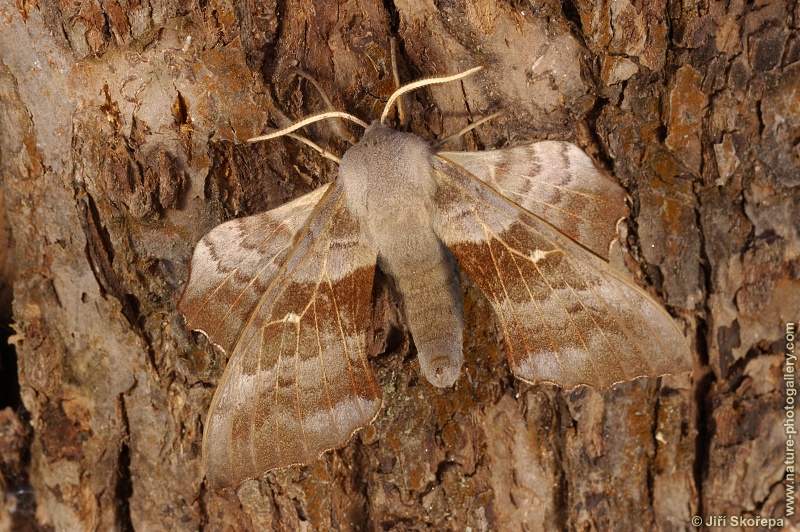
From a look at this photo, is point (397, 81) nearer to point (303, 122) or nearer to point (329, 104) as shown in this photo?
Result: point (329, 104)

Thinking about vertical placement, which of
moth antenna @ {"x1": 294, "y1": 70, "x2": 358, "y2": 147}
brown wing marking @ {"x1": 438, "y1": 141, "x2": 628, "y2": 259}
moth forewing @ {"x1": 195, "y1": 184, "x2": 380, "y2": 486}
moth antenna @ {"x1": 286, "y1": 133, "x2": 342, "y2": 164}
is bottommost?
moth forewing @ {"x1": 195, "y1": 184, "x2": 380, "y2": 486}

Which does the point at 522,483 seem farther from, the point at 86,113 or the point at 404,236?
the point at 86,113

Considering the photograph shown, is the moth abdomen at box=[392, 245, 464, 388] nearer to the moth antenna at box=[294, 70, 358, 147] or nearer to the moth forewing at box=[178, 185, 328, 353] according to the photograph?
the moth forewing at box=[178, 185, 328, 353]

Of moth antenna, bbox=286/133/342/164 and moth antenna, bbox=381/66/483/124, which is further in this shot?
moth antenna, bbox=286/133/342/164

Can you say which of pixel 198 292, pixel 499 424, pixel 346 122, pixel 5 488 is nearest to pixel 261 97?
pixel 346 122

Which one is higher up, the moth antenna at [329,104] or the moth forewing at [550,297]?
the moth antenna at [329,104]

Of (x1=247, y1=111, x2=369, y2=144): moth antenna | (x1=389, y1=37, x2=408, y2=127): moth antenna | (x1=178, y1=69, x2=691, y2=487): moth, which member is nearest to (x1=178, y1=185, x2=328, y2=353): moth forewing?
(x1=178, y1=69, x2=691, y2=487): moth

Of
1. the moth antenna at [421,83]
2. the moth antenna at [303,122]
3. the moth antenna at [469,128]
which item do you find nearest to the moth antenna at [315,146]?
the moth antenna at [303,122]

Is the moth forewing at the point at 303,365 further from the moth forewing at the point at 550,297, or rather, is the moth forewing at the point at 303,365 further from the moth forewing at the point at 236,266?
the moth forewing at the point at 550,297
